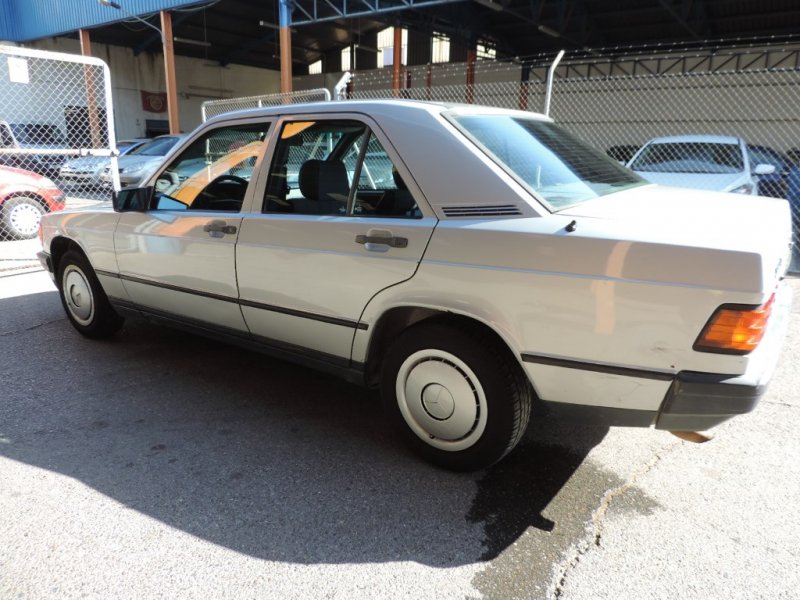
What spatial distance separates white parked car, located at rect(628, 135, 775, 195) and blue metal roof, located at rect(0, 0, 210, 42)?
51.0 ft

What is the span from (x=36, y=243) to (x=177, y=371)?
6388mm

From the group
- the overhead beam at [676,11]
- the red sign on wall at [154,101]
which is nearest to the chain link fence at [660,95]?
the overhead beam at [676,11]

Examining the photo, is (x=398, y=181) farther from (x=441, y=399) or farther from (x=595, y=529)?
(x=595, y=529)

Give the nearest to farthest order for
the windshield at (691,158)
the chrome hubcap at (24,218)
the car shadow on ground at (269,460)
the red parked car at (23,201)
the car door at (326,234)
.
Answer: the car shadow on ground at (269,460) < the car door at (326,234) < the windshield at (691,158) < the red parked car at (23,201) < the chrome hubcap at (24,218)

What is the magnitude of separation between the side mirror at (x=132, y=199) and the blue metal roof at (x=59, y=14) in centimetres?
1703

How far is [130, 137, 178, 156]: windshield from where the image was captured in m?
13.8

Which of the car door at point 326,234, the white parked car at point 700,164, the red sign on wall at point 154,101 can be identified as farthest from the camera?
the red sign on wall at point 154,101

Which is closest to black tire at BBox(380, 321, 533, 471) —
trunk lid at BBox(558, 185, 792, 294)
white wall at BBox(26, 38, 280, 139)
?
trunk lid at BBox(558, 185, 792, 294)

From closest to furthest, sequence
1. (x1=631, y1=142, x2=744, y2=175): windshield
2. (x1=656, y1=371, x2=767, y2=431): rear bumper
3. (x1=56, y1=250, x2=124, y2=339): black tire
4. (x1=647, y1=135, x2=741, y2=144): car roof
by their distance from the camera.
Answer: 1. (x1=656, y1=371, x2=767, y2=431): rear bumper
2. (x1=56, y1=250, x2=124, y2=339): black tire
3. (x1=631, y1=142, x2=744, y2=175): windshield
4. (x1=647, y1=135, x2=741, y2=144): car roof

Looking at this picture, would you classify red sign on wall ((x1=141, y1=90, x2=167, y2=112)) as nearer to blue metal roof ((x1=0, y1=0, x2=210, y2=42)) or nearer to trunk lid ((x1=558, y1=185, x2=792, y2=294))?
blue metal roof ((x1=0, y1=0, x2=210, y2=42))

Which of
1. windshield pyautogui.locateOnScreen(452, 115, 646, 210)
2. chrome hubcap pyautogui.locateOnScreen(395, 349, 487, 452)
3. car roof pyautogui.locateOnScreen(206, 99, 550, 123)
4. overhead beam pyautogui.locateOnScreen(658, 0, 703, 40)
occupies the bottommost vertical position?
chrome hubcap pyautogui.locateOnScreen(395, 349, 487, 452)

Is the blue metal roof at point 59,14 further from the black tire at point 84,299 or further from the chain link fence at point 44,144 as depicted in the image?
the black tire at point 84,299

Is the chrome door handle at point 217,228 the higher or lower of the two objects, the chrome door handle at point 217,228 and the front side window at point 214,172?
the lower

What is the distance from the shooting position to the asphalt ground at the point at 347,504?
2102 millimetres
